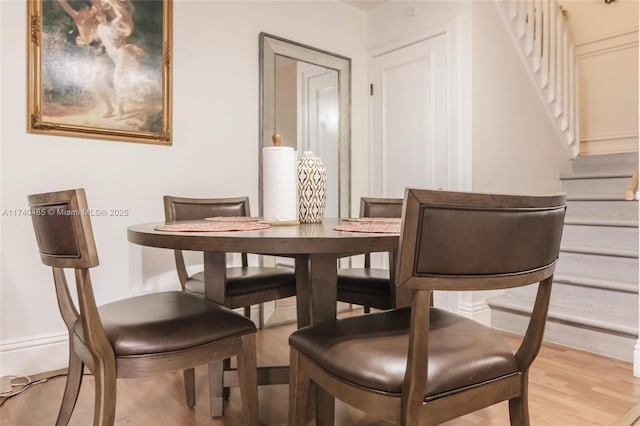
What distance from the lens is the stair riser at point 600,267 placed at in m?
2.57

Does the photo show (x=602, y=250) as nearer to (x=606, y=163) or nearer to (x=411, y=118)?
(x=606, y=163)

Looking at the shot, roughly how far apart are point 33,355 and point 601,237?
11.5 feet

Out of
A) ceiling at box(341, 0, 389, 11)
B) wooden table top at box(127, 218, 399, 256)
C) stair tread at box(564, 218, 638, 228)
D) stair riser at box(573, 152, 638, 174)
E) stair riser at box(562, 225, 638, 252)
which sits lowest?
stair riser at box(562, 225, 638, 252)

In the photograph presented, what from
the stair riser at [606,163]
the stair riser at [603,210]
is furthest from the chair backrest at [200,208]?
the stair riser at [606,163]

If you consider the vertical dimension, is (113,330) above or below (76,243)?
below

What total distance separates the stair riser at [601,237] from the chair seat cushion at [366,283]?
1.64 metres

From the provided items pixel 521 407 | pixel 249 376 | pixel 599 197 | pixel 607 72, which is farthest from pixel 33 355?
pixel 607 72

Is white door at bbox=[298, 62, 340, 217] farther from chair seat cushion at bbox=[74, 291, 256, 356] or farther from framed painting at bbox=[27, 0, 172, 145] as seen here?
chair seat cushion at bbox=[74, 291, 256, 356]

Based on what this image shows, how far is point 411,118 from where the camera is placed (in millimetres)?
3191

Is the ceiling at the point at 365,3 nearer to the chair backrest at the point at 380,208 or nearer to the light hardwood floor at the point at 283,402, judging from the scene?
the chair backrest at the point at 380,208

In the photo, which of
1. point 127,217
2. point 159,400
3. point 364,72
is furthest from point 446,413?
point 364,72

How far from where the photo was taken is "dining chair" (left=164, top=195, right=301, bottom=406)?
5.90 feet

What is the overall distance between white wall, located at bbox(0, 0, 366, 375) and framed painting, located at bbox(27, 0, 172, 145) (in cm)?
6

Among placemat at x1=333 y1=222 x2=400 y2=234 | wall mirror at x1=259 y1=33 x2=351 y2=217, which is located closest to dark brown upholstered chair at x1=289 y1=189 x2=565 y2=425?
placemat at x1=333 y1=222 x2=400 y2=234
